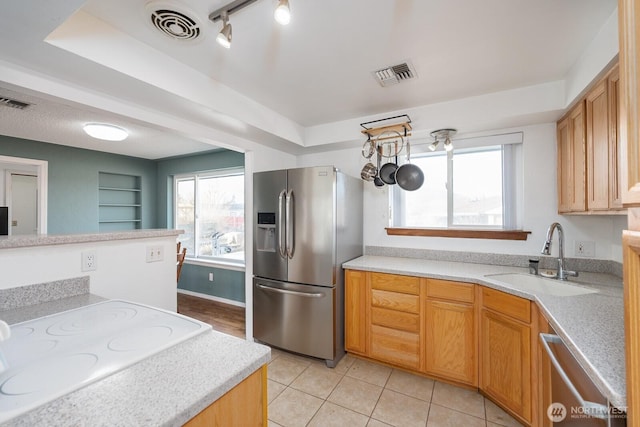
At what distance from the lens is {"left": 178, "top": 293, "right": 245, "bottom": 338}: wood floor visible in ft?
10.7

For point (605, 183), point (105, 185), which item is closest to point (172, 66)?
point (605, 183)

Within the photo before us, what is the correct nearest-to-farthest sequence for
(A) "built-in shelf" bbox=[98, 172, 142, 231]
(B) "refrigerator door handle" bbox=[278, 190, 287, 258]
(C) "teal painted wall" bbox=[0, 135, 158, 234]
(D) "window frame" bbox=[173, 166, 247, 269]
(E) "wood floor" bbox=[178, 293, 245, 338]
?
(B) "refrigerator door handle" bbox=[278, 190, 287, 258] → (E) "wood floor" bbox=[178, 293, 245, 338] → (C) "teal painted wall" bbox=[0, 135, 158, 234] → (D) "window frame" bbox=[173, 166, 247, 269] → (A) "built-in shelf" bbox=[98, 172, 142, 231]

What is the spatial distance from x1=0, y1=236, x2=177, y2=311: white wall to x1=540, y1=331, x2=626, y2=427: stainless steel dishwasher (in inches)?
81.0

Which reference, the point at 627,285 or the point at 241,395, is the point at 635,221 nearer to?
the point at 627,285

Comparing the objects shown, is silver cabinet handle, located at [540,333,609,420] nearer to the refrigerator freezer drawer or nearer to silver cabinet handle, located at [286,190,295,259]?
the refrigerator freezer drawer

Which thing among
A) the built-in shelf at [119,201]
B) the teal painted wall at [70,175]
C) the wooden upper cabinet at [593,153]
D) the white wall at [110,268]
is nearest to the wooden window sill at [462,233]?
the wooden upper cabinet at [593,153]

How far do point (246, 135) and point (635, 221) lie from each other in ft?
8.45

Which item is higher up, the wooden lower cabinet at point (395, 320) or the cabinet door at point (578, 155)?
the cabinet door at point (578, 155)

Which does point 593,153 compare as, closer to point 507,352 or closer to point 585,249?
point 585,249

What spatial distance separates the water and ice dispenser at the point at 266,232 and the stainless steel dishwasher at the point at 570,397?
6.70 feet

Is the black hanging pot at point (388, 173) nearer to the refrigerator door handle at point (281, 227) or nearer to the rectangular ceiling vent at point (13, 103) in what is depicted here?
the refrigerator door handle at point (281, 227)

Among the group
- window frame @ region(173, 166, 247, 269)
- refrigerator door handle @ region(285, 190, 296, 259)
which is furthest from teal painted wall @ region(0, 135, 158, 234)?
refrigerator door handle @ region(285, 190, 296, 259)

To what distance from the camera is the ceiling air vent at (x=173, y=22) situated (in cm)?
128

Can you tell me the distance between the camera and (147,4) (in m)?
1.26
